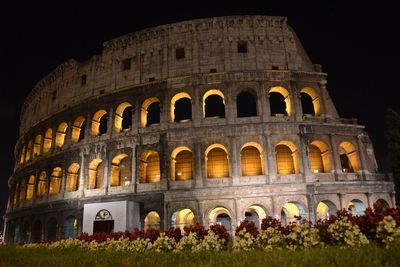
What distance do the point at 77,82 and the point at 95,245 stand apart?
21240 mm

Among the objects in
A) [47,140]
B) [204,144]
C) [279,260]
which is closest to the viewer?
[279,260]

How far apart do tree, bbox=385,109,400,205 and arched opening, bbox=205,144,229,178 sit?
11948mm

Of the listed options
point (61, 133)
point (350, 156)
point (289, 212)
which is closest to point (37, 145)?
point (61, 133)

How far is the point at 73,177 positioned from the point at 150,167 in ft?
25.3

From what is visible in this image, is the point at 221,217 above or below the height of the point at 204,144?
below

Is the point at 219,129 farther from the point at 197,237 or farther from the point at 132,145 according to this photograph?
the point at 197,237

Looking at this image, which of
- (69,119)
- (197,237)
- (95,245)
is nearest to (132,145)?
(69,119)

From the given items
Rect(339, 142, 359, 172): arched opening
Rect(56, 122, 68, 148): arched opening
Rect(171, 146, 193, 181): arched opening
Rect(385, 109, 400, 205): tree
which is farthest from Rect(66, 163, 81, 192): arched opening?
Rect(385, 109, 400, 205): tree

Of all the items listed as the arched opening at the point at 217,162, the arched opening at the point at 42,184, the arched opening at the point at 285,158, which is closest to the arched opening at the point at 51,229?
the arched opening at the point at 42,184

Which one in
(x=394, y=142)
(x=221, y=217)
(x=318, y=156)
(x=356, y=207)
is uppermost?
(x=394, y=142)

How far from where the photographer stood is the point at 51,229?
2791 cm

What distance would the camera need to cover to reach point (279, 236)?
28.8 ft

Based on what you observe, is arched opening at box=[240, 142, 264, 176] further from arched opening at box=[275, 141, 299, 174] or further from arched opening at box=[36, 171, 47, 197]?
arched opening at box=[36, 171, 47, 197]

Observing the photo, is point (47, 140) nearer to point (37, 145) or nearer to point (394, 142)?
point (37, 145)
